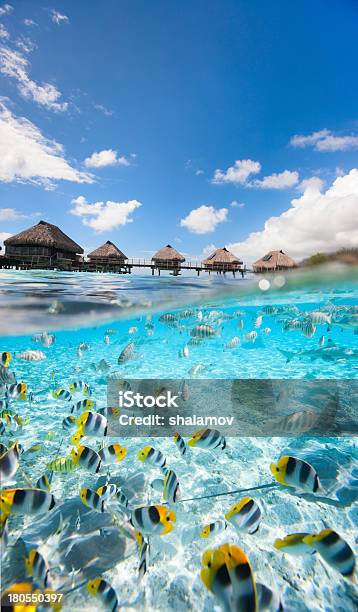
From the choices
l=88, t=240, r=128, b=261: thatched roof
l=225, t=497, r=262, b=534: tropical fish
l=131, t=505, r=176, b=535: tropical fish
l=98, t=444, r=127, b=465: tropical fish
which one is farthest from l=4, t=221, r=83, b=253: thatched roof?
l=225, t=497, r=262, b=534: tropical fish

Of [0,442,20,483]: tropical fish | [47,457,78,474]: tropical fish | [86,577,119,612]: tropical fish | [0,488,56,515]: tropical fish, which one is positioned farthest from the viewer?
[47,457,78,474]: tropical fish

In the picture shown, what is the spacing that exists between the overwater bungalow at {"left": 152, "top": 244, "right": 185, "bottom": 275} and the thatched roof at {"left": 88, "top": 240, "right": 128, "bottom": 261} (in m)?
4.66

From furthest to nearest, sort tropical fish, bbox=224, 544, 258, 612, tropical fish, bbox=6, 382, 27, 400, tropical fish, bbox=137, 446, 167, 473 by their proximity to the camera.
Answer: tropical fish, bbox=6, 382, 27, 400, tropical fish, bbox=137, 446, 167, 473, tropical fish, bbox=224, 544, 258, 612

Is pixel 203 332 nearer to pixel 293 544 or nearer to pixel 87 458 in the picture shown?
pixel 87 458

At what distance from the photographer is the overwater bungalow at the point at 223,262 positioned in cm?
4009

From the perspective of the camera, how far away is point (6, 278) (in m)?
13.6

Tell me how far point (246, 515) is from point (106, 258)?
36.3 meters

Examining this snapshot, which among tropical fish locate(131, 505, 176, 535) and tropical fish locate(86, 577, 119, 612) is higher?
tropical fish locate(131, 505, 176, 535)

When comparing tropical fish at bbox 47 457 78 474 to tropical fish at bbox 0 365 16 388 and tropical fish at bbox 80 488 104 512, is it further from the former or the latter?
tropical fish at bbox 0 365 16 388

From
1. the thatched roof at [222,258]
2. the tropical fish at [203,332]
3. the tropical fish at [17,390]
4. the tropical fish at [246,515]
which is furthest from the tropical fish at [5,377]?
the thatched roof at [222,258]

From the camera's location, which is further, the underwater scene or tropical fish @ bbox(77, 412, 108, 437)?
tropical fish @ bbox(77, 412, 108, 437)

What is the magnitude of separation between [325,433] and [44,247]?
31316 mm

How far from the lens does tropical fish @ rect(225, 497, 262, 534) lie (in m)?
2.48

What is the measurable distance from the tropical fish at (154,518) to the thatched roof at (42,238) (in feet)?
104
